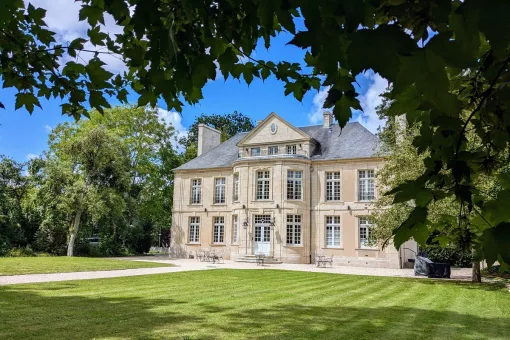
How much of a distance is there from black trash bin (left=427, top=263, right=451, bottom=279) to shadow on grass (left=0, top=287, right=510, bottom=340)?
33.5 feet

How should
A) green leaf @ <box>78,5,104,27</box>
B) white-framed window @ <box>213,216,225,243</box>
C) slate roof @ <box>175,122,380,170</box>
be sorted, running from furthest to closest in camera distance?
white-framed window @ <box>213,216,225,243</box> → slate roof @ <box>175,122,380,170</box> → green leaf @ <box>78,5,104,27</box>

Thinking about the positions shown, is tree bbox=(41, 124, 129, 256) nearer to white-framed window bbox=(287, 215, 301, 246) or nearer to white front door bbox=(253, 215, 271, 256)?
white front door bbox=(253, 215, 271, 256)

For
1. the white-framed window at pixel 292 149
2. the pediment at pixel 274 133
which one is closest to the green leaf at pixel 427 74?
the pediment at pixel 274 133

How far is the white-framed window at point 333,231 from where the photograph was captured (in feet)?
90.6

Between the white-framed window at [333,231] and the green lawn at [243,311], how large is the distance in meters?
14.2

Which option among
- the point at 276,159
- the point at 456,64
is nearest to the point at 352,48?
the point at 456,64

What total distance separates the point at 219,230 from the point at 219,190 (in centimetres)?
298

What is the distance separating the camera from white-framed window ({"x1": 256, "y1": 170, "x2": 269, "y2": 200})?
95.3 ft

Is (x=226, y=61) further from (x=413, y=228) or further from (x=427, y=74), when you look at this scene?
(x=427, y=74)

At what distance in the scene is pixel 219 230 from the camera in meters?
31.5

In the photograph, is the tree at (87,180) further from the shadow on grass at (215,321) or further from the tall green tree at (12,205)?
the shadow on grass at (215,321)

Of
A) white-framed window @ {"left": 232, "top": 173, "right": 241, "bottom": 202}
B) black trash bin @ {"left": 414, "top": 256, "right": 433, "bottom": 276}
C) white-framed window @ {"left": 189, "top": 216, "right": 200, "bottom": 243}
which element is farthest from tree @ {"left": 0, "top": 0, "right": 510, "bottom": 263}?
white-framed window @ {"left": 189, "top": 216, "right": 200, "bottom": 243}

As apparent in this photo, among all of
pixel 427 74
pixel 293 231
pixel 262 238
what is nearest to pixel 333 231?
pixel 293 231

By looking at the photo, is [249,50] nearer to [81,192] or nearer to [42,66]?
[42,66]
